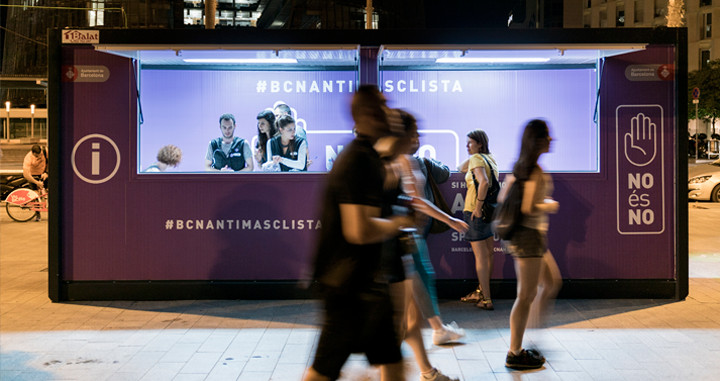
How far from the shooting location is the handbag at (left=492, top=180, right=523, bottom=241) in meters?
4.90

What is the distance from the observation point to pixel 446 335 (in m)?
5.87

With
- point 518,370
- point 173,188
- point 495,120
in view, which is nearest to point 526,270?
point 518,370

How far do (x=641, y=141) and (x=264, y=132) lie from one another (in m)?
4.13

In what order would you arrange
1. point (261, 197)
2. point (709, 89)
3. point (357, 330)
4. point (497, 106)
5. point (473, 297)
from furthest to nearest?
point (709, 89)
point (497, 106)
point (261, 197)
point (473, 297)
point (357, 330)

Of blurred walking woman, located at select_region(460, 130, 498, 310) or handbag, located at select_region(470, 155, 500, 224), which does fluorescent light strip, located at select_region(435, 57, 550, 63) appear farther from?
handbag, located at select_region(470, 155, 500, 224)

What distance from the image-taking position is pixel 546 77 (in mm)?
8094

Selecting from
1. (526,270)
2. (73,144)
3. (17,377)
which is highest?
(73,144)

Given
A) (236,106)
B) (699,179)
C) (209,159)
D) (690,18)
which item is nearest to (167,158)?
(209,159)

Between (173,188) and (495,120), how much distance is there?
12.0 feet

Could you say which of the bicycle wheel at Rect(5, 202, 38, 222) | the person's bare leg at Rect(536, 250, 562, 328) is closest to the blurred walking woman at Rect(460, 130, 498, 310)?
the person's bare leg at Rect(536, 250, 562, 328)

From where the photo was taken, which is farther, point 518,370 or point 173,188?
point 173,188

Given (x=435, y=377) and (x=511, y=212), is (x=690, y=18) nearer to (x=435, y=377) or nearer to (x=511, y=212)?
(x=511, y=212)

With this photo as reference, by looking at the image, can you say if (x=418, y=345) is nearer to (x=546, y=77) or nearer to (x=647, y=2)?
(x=546, y=77)

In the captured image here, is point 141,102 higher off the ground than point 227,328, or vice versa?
point 141,102
